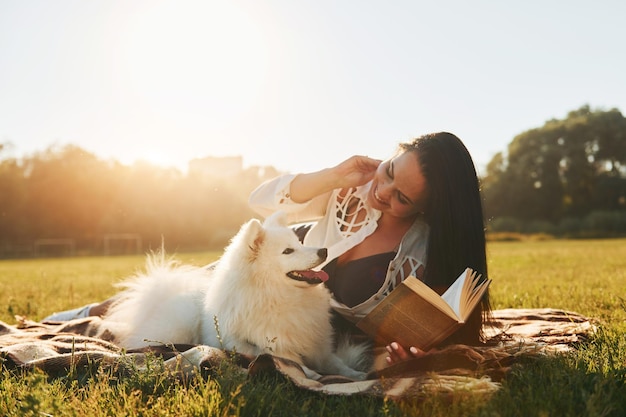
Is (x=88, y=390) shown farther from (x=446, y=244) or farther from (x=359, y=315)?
(x=446, y=244)

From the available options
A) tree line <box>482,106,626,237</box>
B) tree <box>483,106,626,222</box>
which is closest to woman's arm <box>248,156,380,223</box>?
tree line <box>482,106,626,237</box>

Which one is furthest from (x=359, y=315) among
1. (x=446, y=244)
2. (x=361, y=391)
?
(x=361, y=391)

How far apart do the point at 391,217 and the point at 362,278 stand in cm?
50

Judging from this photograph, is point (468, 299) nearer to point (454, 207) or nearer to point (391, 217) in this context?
point (454, 207)

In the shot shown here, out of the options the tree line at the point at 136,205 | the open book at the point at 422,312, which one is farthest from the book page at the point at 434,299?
the tree line at the point at 136,205

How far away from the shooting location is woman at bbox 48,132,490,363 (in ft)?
10.1

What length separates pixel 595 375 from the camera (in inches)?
85.5

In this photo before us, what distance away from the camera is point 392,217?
3.65 meters

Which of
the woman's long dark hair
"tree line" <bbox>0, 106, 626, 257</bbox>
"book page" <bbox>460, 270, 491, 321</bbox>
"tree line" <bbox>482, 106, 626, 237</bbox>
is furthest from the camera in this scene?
"tree line" <bbox>482, 106, 626, 237</bbox>

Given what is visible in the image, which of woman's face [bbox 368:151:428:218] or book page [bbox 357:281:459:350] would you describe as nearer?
book page [bbox 357:281:459:350]

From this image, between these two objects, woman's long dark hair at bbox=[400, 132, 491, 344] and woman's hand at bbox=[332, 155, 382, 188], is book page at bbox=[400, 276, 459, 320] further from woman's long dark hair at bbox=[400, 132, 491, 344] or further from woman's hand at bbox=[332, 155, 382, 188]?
woman's hand at bbox=[332, 155, 382, 188]

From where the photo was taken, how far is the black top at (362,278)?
11.3ft

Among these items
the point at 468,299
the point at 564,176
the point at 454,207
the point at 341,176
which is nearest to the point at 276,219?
the point at 341,176

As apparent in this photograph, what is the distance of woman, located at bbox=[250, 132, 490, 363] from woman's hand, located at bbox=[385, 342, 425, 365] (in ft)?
0.10
